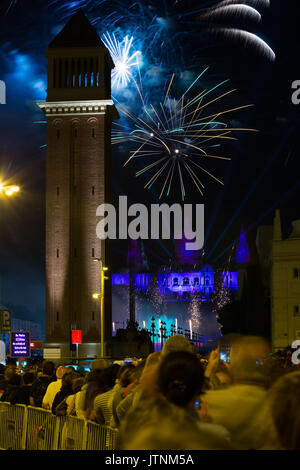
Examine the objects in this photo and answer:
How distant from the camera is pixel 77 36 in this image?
7725 cm

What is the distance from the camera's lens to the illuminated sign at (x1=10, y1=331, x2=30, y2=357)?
29.0m

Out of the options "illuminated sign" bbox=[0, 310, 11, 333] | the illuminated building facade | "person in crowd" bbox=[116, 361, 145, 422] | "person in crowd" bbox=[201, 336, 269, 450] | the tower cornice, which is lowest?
"person in crowd" bbox=[116, 361, 145, 422]

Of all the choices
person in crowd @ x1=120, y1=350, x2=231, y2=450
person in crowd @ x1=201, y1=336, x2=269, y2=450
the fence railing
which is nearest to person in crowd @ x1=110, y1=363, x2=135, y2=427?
the fence railing

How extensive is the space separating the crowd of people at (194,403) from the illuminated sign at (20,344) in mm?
17720

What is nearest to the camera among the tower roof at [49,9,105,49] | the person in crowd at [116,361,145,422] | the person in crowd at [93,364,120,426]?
the person in crowd at [116,361,145,422]

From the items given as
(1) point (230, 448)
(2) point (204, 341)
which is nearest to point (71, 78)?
(2) point (204, 341)

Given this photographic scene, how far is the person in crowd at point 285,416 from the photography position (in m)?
4.34

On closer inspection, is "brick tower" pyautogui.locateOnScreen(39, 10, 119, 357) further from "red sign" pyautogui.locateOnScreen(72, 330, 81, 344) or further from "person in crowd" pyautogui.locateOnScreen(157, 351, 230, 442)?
"person in crowd" pyautogui.locateOnScreen(157, 351, 230, 442)

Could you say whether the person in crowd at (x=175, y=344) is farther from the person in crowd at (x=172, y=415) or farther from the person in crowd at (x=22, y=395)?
the person in crowd at (x=22, y=395)

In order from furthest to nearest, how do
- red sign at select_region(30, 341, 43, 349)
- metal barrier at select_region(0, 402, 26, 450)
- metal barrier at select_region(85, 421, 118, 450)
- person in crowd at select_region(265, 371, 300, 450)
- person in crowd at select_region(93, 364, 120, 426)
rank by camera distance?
red sign at select_region(30, 341, 43, 349) → metal barrier at select_region(0, 402, 26, 450) → person in crowd at select_region(93, 364, 120, 426) → metal barrier at select_region(85, 421, 118, 450) → person in crowd at select_region(265, 371, 300, 450)

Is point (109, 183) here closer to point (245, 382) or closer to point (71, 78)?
point (71, 78)

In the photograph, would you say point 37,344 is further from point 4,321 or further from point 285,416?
point 285,416

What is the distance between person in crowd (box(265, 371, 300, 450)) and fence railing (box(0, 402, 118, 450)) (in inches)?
166

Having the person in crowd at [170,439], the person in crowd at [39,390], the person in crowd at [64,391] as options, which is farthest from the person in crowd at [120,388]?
the person in crowd at [170,439]
